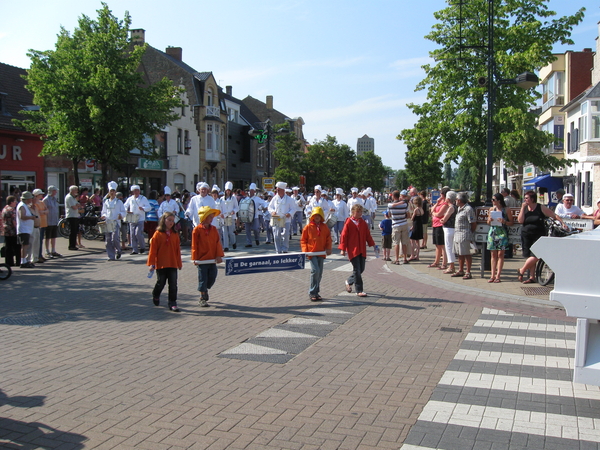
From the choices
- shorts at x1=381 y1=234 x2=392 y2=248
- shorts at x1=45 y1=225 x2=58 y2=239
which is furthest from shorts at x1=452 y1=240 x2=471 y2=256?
shorts at x1=45 y1=225 x2=58 y2=239

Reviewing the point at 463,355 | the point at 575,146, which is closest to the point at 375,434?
the point at 463,355

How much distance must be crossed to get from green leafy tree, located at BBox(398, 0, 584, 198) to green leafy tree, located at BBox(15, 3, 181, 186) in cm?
1147

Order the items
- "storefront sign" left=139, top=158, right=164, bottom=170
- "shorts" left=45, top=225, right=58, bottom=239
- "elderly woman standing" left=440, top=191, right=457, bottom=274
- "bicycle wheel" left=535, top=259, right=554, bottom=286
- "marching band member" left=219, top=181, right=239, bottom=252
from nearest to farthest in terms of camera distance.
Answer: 1. "bicycle wheel" left=535, top=259, right=554, bottom=286
2. "elderly woman standing" left=440, top=191, right=457, bottom=274
3. "shorts" left=45, top=225, right=58, bottom=239
4. "marching band member" left=219, top=181, right=239, bottom=252
5. "storefront sign" left=139, top=158, right=164, bottom=170

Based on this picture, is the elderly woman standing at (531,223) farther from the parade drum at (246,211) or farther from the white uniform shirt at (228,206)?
the parade drum at (246,211)

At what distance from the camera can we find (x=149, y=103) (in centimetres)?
2250

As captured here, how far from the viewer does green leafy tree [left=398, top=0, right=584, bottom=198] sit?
72.3 feet

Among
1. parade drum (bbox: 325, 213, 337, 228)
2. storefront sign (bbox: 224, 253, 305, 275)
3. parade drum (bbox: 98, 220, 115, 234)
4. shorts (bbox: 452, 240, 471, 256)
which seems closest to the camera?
storefront sign (bbox: 224, 253, 305, 275)

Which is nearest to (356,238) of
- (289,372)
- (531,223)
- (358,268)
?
(358,268)

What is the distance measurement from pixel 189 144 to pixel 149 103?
72.2 ft

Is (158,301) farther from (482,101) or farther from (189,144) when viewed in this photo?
(189,144)

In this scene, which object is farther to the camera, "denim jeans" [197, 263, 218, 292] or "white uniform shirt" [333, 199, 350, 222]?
"white uniform shirt" [333, 199, 350, 222]

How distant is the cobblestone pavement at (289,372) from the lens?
4.33 metres

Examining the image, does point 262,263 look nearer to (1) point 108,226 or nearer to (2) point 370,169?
(1) point 108,226

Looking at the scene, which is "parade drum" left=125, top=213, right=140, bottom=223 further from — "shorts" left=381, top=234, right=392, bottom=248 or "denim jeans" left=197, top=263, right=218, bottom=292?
"denim jeans" left=197, top=263, right=218, bottom=292
